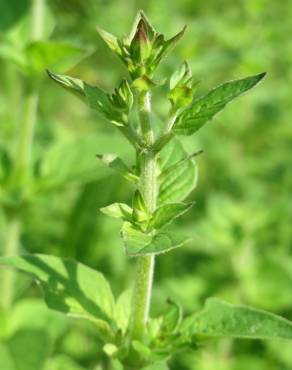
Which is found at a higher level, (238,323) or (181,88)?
(181,88)

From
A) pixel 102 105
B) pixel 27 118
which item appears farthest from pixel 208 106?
pixel 27 118

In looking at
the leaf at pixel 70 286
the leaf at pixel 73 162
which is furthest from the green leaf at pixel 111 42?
the leaf at pixel 73 162

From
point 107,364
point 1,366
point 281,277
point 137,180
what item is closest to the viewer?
point 137,180

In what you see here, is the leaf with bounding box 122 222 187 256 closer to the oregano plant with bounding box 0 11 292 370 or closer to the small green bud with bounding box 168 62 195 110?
the oregano plant with bounding box 0 11 292 370

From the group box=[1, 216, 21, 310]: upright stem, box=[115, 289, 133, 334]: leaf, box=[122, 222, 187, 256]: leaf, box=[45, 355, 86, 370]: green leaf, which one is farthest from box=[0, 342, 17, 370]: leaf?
box=[122, 222, 187, 256]: leaf

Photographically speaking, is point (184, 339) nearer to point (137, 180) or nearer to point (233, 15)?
point (137, 180)

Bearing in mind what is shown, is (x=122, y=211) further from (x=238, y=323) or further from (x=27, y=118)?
(x=27, y=118)

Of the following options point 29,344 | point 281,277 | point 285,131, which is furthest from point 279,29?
point 29,344
